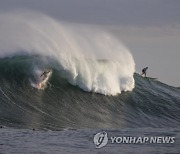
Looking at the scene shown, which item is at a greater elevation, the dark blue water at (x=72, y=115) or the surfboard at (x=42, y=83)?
the surfboard at (x=42, y=83)

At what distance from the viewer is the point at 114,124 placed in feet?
57.6

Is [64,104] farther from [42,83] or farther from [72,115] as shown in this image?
[42,83]

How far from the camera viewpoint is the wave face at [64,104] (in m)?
16.6

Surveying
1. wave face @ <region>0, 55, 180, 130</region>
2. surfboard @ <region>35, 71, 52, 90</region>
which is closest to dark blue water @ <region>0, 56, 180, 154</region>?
wave face @ <region>0, 55, 180, 130</region>

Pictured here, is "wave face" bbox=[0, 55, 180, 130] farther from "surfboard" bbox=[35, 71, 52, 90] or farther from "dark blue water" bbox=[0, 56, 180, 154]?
"surfboard" bbox=[35, 71, 52, 90]

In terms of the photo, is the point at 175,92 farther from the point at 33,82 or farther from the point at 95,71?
the point at 33,82

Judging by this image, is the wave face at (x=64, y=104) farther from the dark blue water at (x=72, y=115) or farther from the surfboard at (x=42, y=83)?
the surfboard at (x=42, y=83)

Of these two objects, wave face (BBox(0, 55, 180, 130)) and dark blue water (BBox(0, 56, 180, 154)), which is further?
wave face (BBox(0, 55, 180, 130))

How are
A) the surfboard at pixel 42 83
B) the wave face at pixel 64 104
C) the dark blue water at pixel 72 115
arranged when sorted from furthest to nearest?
the surfboard at pixel 42 83
the wave face at pixel 64 104
the dark blue water at pixel 72 115

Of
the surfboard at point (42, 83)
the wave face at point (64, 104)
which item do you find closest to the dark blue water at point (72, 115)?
the wave face at point (64, 104)

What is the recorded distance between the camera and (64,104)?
19812 mm

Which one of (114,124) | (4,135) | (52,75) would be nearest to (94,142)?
(4,135)

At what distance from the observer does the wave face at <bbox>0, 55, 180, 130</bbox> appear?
16580mm

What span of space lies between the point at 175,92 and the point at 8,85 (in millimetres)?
13338
